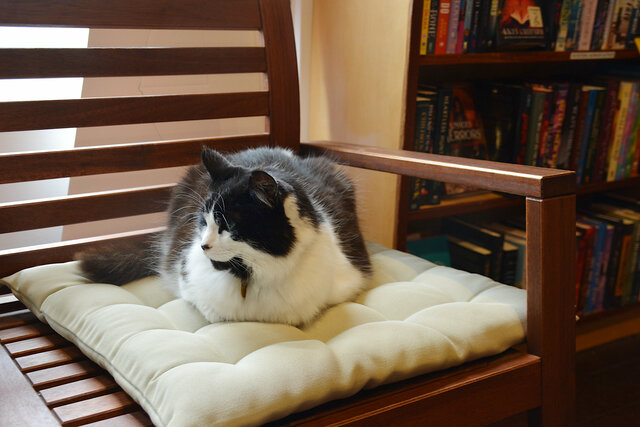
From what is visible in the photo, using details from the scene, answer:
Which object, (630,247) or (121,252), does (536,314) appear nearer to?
(121,252)

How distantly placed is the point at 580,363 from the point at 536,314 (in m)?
1.10

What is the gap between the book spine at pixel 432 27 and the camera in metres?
1.40

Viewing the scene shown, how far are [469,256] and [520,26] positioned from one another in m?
0.59

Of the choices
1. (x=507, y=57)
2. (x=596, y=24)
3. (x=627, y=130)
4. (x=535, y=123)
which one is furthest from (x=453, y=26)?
(x=627, y=130)

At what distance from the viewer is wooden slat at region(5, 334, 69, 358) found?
0.91m

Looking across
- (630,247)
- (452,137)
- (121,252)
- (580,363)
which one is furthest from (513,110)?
(121,252)

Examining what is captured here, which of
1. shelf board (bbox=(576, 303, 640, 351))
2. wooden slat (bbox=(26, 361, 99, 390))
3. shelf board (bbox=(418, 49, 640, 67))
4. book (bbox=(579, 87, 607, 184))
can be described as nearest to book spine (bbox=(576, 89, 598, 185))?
book (bbox=(579, 87, 607, 184))

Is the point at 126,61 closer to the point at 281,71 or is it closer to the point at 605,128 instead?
the point at 281,71

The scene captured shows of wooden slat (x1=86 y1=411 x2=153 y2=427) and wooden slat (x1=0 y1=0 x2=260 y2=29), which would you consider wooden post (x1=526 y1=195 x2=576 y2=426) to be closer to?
wooden slat (x1=86 y1=411 x2=153 y2=427)

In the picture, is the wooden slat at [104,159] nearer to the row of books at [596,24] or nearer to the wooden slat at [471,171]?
the wooden slat at [471,171]

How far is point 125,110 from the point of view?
1.17m

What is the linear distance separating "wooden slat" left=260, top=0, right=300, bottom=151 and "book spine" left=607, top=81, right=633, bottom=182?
3.23 feet

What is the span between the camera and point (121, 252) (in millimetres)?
1080

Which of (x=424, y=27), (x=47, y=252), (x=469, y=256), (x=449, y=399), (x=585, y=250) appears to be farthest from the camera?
(x=585, y=250)
